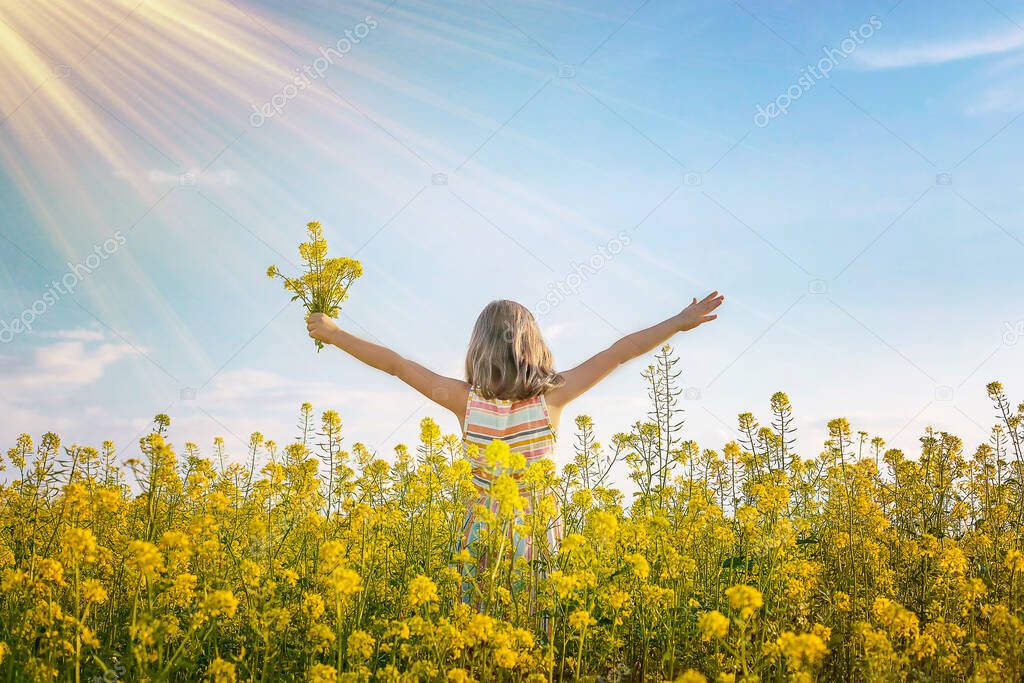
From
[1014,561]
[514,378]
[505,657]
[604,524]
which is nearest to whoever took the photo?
[505,657]

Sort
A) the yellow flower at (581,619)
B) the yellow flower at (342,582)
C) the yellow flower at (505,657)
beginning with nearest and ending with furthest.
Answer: the yellow flower at (342,582) < the yellow flower at (505,657) < the yellow flower at (581,619)

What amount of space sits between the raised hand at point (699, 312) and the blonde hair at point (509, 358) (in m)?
0.94

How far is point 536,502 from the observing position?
338cm

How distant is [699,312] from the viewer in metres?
4.63

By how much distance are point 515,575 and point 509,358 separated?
144 centimetres

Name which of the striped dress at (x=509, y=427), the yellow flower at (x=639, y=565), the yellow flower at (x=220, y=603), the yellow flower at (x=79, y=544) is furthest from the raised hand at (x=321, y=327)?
the yellow flower at (x=639, y=565)

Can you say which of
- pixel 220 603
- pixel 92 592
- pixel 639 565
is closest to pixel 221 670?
pixel 220 603

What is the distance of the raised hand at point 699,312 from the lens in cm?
459

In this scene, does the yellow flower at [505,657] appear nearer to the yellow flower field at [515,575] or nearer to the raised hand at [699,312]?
the yellow flower field at [515,575]

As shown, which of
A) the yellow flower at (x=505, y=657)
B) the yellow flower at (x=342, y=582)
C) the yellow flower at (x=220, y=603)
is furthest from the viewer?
the yellow flower at (x=505, y=657)

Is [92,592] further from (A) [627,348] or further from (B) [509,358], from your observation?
(A) [627,348]

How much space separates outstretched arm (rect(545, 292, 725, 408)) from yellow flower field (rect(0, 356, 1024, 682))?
0.30 m

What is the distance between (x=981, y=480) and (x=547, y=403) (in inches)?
134

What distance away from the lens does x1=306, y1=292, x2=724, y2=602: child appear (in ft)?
14.0
